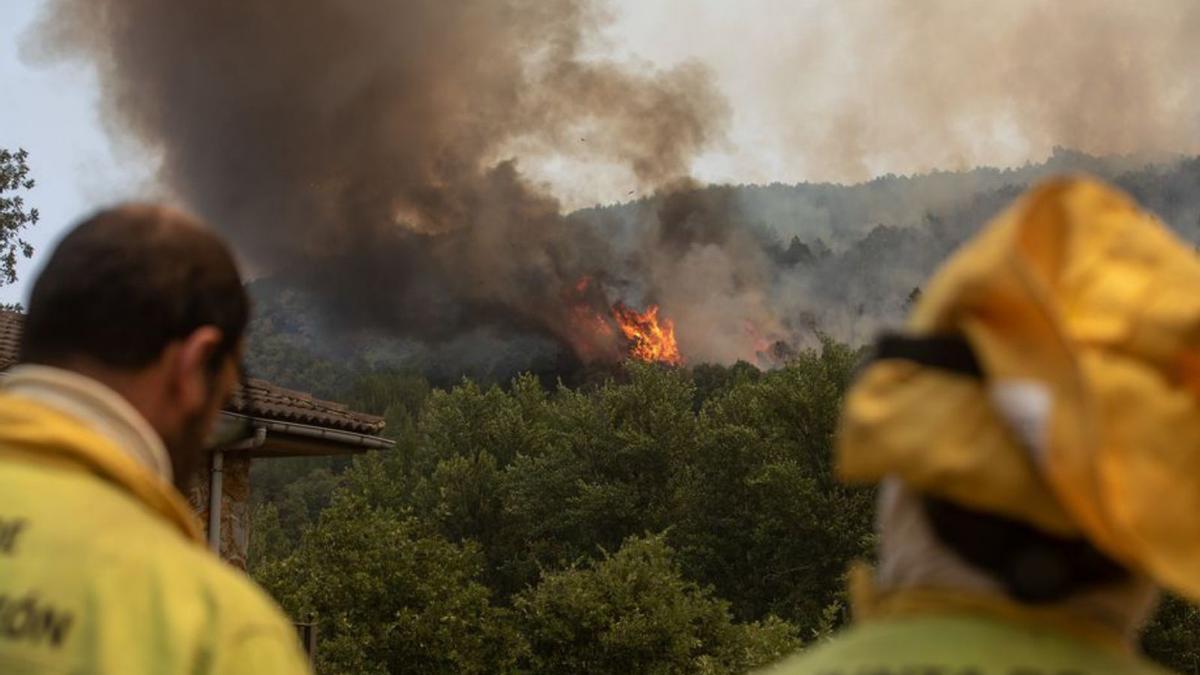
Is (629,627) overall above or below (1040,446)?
above

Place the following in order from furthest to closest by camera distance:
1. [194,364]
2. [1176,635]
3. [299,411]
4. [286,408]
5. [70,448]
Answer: [1176,635] < [299,411] < [286,408] < [194,364] < [70,448]

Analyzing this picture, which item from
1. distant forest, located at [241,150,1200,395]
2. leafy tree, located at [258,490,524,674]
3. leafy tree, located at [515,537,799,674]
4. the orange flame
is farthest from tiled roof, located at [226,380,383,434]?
the orange flame

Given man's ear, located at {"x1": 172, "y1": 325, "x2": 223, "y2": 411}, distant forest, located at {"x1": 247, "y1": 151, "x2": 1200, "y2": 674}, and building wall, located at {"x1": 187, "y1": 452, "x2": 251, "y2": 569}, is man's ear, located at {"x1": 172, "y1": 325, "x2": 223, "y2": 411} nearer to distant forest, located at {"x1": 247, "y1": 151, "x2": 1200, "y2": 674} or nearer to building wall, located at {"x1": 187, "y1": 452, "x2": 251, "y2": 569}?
building wall, located at {"x1": 187, "y1": 452, "x2": 251, "y2": 569}

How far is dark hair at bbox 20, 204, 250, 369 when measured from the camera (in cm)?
156

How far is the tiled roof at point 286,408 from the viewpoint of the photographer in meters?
9.24

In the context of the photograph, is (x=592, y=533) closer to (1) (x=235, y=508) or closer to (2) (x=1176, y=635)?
(2) (x=1176, y=635)

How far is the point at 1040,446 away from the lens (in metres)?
1.16

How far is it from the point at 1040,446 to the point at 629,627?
27434 mm

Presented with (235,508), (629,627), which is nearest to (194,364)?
(235,508)

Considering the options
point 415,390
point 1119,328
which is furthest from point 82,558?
point 415,390

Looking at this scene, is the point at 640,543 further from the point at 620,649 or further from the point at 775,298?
the point at 775,298

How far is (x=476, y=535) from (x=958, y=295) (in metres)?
41.0

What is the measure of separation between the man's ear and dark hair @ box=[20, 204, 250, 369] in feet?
0.04

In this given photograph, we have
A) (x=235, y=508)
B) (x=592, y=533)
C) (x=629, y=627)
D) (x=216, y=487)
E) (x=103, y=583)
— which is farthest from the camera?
(x=592, y=533)
